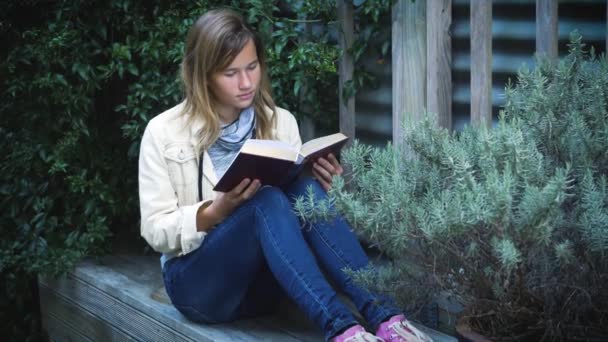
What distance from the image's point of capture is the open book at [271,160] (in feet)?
8.14

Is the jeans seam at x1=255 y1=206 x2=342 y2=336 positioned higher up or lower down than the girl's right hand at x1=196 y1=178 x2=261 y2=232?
lower down

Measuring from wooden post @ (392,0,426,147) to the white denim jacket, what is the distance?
0.79m

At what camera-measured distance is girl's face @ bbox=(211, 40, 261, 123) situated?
2998 millimetres

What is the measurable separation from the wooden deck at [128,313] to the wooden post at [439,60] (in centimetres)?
86

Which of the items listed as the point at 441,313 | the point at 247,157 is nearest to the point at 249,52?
the point at 247,157

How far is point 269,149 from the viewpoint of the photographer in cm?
252

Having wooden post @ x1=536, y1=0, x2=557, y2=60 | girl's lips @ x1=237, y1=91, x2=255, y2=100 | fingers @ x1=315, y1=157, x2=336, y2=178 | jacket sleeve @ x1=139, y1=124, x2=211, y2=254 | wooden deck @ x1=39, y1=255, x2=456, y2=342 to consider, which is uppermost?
wooden post @ x1=536, y1=0, x2=557, y2=60

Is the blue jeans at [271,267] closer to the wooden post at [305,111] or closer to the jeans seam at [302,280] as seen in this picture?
the jeans seam at [302,280]

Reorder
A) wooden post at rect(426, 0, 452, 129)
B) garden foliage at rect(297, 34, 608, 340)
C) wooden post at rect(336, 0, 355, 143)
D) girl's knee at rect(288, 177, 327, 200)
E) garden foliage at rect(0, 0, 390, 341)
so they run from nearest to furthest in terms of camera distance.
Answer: garden foliage at rect(297, 34, 608, 340) < girl's knee at rect(288, 177, 327, 200) < wooden post at rect(426, 0, 452, 129) < wooden post at rect(336, 0, 355, 143) < garden foliage at rect(0, 0, 390, 341)

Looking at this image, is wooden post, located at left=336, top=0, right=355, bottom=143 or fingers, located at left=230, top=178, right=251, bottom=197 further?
wooden post, located at left=336, top=0, right=355, bottom=143

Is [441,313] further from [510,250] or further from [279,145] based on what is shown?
[510,250]

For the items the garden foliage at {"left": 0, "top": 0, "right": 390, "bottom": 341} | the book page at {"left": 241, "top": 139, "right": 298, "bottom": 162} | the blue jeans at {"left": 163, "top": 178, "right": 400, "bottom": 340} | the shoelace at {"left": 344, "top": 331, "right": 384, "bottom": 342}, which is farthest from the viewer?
the garden foliage at {"left": 0, "top": 0, "right": 390, "bottom": 341}

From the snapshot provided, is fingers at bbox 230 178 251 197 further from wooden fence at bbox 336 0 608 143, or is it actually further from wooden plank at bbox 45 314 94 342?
wooden plank at bbox 45 314 94 342

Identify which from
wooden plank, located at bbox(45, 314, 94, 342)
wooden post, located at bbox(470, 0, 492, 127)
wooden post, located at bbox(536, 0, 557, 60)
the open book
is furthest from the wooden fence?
wooden plank, located at bbox(45, 314, 94, 342)
